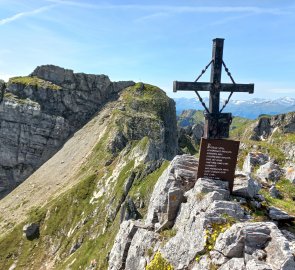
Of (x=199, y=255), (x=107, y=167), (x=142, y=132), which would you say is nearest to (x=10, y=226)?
(x=107, y=167)

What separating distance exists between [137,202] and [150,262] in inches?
1736

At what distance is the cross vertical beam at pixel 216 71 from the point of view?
22.6m

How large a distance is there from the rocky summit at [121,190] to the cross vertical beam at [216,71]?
482 centimetres

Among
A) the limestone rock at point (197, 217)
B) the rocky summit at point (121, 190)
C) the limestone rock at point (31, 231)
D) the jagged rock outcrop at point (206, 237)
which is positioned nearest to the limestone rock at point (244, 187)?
the rocky summit at point (121, 190)

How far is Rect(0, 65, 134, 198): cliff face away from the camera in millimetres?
172500

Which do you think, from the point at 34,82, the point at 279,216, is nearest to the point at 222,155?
the point at 279,216

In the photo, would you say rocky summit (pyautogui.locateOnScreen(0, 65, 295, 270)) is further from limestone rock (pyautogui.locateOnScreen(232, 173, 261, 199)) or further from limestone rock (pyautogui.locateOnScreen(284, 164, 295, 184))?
limestone rock (pyautogui.locateOnScreen(284, 164, 295, 184))

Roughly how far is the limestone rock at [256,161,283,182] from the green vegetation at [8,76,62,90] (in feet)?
546

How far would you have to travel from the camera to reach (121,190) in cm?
8075

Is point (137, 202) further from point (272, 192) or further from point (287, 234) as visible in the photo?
point (287, 234)

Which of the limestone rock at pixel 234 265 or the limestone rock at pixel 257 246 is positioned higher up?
the limestone rock at pixel 257 246

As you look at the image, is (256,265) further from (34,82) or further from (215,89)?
(34,82)

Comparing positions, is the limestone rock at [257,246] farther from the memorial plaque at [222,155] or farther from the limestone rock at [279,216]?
the memorial plaque at [222,155]

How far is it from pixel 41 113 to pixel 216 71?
166 metres
